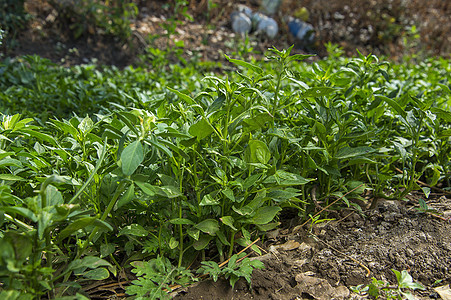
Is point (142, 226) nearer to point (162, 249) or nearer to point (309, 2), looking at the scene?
point (162, 249)

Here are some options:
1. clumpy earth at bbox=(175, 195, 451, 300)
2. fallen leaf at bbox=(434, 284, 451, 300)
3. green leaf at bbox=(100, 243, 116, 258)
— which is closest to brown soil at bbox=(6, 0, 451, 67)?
clumpy earth at bbox=(175, 195, 451, 300)

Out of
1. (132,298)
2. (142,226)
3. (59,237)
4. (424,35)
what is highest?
(59,237)

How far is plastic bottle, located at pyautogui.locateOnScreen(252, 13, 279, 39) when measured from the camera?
8188mm

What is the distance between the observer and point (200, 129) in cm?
157

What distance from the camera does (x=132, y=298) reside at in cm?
155

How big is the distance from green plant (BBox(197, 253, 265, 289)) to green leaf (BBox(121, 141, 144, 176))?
59 cm

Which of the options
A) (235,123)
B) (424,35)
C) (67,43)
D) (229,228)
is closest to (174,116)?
(235,123)

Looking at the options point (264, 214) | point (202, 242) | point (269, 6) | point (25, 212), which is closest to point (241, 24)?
point (269, 6)

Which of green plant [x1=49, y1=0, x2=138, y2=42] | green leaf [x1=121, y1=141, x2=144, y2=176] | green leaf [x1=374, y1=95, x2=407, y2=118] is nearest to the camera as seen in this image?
green leaf [x1=121, y1=141, x2=144, y2=176]

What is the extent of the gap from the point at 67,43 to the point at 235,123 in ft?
18.9

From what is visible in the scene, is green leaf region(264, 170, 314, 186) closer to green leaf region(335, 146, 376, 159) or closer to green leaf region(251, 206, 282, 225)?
green leaf region(251, 206, 282, 225)

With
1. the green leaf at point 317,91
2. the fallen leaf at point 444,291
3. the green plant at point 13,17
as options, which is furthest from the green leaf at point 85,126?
the green plant at point 13,17

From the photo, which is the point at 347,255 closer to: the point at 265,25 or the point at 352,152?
the point at 352,152

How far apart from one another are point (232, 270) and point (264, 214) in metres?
0.31
